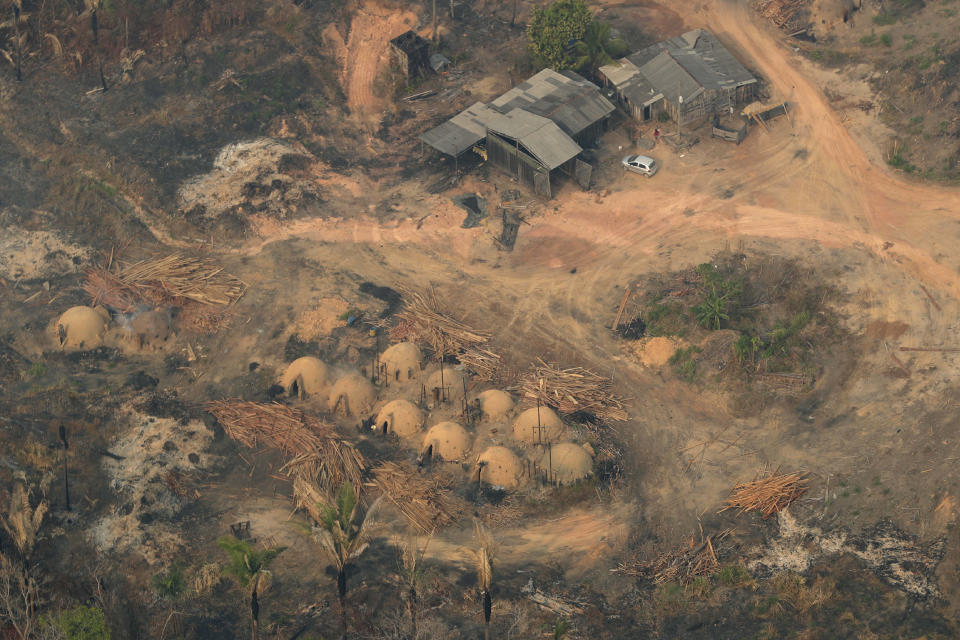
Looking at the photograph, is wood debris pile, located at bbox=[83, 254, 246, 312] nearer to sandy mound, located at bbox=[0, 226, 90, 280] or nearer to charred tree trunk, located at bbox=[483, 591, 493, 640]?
sandy mound, located at bbox=[0, 226, 90, 280]

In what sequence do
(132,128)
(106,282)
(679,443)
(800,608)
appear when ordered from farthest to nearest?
(132,128)
(106,282)
(679,443)
(800,608)

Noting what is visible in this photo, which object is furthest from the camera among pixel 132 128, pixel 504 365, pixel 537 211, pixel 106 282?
pixel 132 128

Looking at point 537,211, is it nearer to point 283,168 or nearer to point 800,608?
point 283,168

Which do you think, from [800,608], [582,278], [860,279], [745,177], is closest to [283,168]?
→ [582,278]

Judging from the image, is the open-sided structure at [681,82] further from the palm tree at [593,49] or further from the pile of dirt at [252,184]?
the pile of dirt at [252,184]

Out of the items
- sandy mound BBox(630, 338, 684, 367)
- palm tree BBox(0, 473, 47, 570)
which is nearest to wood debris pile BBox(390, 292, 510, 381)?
sandy mound BBox(630, 338, 684, 367)

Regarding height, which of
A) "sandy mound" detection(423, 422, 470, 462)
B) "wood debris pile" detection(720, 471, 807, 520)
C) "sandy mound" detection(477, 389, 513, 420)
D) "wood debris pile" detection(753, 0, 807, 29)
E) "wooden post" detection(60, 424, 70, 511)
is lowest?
"wooden post" detection(60, 424, 70, 511)

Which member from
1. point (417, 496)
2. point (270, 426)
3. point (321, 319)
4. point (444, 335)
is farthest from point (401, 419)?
point (321, 319)
